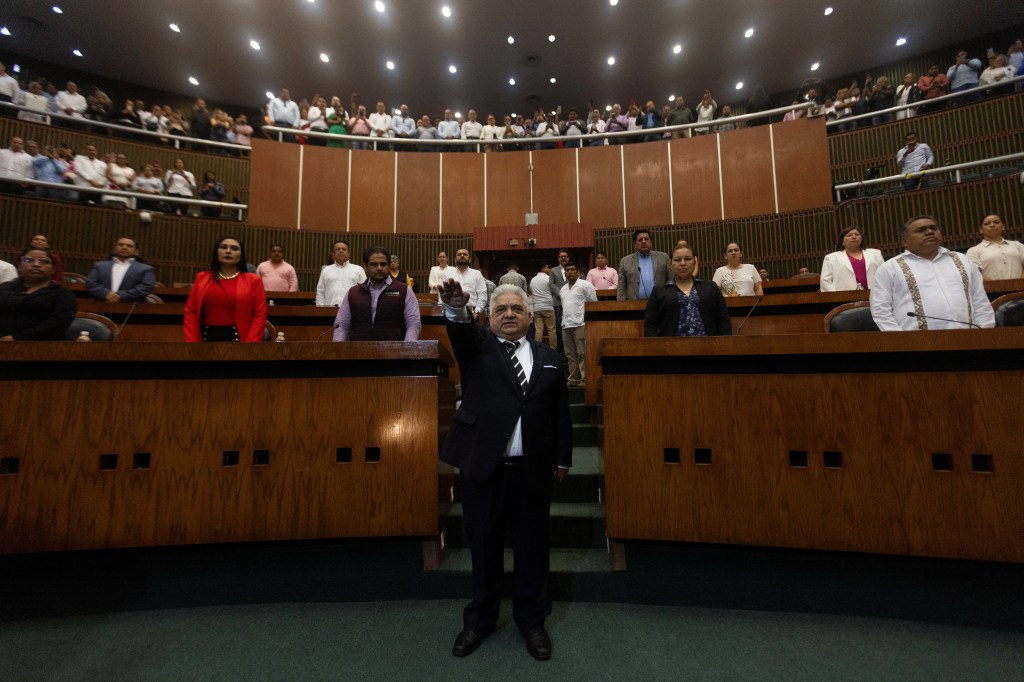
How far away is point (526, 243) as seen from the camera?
352 inches

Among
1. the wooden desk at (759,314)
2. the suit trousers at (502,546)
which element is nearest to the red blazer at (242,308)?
the suit trousers at (502,546)

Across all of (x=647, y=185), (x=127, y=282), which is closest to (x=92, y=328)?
(x=127, y=282)

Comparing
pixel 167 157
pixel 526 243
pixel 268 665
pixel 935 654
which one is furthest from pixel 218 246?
pixel 167 157

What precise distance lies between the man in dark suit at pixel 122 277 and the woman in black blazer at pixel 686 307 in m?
4.29

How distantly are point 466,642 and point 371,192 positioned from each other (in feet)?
30.7

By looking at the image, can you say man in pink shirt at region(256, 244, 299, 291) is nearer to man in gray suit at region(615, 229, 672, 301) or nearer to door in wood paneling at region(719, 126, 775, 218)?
man in gray suit at region(615, 229, 672, 301)

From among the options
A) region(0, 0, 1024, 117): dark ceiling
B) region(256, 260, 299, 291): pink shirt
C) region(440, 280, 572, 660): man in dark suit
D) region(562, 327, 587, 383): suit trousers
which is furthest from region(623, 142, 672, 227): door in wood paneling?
region(440, 280, 572, 660): man in dark suit

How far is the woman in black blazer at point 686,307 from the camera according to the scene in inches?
119

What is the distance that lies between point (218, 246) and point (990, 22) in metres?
15.8

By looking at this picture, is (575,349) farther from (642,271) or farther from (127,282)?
(127,282)

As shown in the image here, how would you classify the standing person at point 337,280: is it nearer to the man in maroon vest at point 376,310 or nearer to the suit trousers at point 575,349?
the man in maroon vest at point 376,310

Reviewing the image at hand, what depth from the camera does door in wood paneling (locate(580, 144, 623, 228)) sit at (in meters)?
9.72

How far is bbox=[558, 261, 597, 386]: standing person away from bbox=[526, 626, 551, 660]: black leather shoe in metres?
3.26

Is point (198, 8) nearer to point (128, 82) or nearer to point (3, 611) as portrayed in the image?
point (128, 82)
